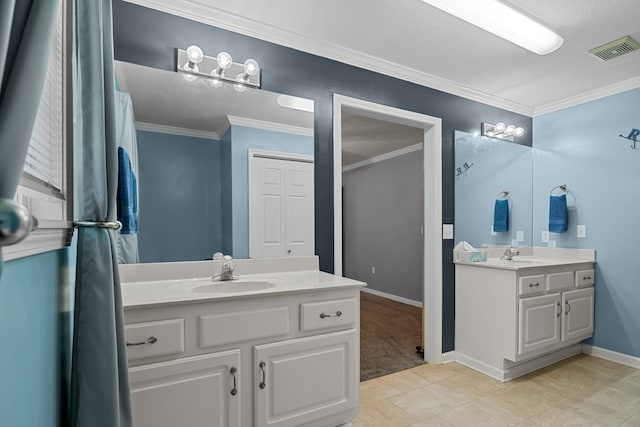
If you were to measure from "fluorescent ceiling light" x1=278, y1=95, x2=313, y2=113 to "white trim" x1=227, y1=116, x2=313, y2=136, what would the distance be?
0.13 metres

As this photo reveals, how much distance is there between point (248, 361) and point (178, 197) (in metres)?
0.98

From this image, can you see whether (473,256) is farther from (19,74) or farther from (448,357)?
(19,74)

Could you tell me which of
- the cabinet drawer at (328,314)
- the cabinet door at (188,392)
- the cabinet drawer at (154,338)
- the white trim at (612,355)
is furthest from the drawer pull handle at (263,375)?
the white trim at (612,355)

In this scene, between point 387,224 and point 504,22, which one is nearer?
point 504,22

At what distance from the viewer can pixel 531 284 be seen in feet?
8.33

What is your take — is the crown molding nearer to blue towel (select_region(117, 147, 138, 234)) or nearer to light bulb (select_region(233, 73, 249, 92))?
light bulb (select_region(233, 73, 249, 92))

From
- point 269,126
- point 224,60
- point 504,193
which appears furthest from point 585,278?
point 224,60

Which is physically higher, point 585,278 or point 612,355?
point 585,278

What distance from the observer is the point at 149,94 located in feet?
5.91

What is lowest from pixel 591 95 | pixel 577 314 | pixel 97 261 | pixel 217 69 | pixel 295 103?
pixel 577 314

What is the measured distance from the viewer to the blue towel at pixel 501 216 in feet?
10.7

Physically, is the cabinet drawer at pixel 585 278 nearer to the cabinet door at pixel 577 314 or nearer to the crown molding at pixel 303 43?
the cabinet door at pixel 577 314

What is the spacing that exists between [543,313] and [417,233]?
2.37 metres

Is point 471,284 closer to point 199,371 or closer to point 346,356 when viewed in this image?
point 346,356
